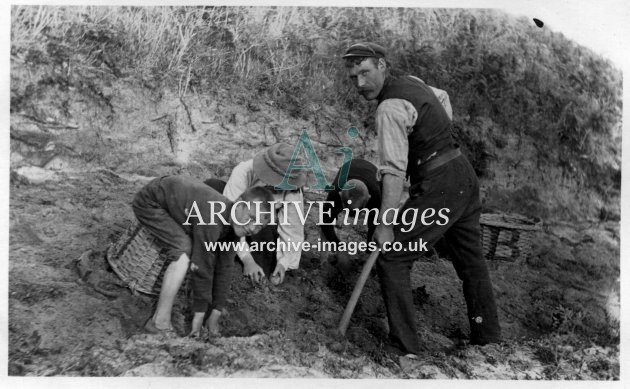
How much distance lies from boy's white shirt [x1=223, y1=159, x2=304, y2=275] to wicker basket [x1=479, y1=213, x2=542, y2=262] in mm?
1452

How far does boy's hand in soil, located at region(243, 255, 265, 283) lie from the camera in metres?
5.71

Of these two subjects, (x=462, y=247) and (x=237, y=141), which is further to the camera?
(x=237, y=141)

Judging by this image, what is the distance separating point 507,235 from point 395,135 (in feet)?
4.66

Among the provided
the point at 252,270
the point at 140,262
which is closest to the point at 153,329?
the point at 140,262

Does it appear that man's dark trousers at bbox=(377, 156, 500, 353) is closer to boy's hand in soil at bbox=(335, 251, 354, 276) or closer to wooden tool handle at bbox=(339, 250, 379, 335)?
wooden tool handle at bbox=(339, 250, 379, 335)

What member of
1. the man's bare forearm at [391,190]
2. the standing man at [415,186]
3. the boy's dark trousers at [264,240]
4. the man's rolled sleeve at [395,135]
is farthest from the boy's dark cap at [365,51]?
the boy's dark trousers at [264,240]

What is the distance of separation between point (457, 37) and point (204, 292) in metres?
2.94

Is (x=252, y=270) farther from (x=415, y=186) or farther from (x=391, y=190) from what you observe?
(x=415, y=186)

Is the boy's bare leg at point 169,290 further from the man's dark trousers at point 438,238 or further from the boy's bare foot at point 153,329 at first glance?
the man's dark trousers at point 438,238

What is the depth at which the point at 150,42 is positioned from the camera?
6.00 metres

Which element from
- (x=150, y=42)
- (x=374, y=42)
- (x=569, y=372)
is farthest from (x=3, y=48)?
(x=569, y=372)

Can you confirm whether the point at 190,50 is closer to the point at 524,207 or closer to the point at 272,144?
the point at 272,144

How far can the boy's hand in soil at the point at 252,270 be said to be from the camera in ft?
18.7

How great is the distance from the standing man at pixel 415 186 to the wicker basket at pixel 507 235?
0.96 feet
